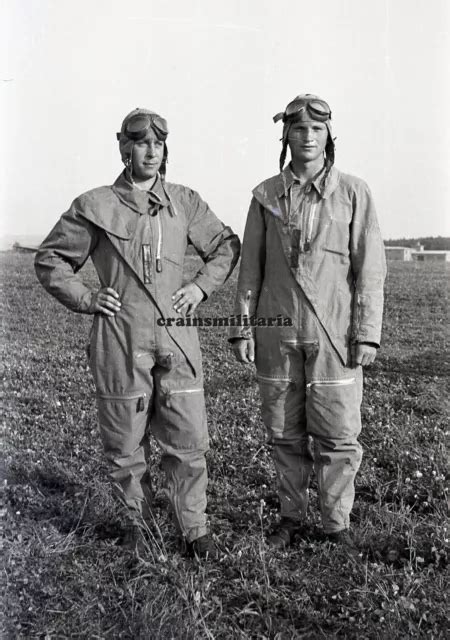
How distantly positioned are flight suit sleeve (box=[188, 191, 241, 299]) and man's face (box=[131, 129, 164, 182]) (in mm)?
341

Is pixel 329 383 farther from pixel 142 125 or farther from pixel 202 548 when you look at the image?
pixel 142 125

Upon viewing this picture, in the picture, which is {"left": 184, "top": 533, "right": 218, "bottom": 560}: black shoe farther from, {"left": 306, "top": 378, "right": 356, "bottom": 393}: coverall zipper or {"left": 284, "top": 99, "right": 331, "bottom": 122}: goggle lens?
{"left": 284, "top": 99, "right": 331, "bottom": 122}: goggle lens

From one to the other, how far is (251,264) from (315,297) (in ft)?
1.61

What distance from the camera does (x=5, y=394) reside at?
7.76 metres

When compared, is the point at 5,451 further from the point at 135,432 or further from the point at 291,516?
the point at 291,516

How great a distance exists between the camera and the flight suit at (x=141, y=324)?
12.5 feet

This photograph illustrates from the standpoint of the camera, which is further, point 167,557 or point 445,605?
point 167,557

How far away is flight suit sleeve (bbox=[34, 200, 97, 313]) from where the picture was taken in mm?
3859

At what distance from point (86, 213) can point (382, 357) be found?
6.63 m

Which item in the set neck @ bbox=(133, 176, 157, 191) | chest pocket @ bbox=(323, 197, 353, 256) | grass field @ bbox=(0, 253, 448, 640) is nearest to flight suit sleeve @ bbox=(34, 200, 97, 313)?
neck @ bbox=(133, 176, 157, 191)

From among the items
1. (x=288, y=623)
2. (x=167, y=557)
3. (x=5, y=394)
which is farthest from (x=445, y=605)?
(x=5, y=394)

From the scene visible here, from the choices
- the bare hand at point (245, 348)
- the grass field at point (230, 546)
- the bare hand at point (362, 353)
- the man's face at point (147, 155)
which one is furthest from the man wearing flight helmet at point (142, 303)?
the bare hand at point (362, 353)

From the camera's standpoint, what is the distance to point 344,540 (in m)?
4.00

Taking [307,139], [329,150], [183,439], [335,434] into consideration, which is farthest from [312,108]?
[183,439]
